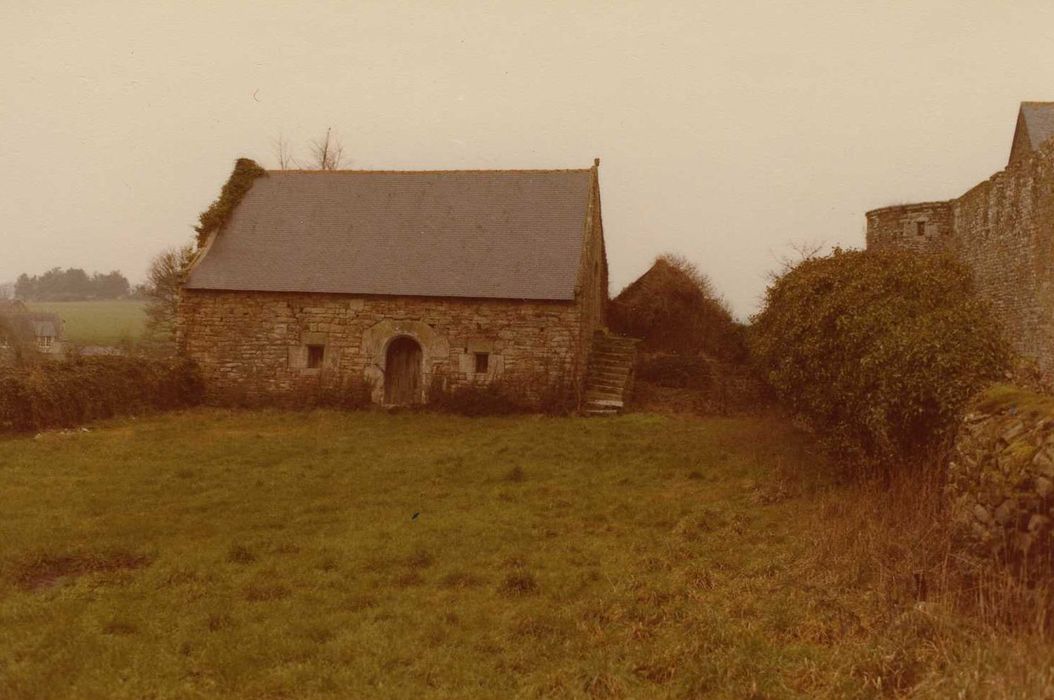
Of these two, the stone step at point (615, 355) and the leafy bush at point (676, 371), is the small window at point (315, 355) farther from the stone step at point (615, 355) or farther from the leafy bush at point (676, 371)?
the leafy bush at point (676, 371)

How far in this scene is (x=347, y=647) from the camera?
19.8 ft

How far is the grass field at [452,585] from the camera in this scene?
5.30m

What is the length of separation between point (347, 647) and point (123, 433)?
39.3 feet

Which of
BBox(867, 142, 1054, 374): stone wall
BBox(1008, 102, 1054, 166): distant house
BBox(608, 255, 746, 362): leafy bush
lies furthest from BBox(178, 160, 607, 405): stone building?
BBox(1008, 102, 1054, 166): distant house

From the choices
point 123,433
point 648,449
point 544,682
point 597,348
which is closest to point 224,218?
point 123,433

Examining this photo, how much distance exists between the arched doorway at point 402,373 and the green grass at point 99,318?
32.0 metres

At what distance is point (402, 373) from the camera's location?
2005 cm

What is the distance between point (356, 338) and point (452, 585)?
43.8ft

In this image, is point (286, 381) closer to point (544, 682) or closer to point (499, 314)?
point (499, 314)

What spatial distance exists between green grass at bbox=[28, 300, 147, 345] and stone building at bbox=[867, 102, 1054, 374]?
44112mm

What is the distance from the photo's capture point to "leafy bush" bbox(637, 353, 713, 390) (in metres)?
22.8

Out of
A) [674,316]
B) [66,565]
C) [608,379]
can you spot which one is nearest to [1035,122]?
[674,316]

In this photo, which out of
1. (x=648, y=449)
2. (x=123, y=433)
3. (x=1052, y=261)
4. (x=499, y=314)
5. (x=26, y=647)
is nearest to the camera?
(x=26, y=647)

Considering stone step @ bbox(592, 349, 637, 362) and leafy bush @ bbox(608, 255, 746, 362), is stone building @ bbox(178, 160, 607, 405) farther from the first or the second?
leafy bush @ bbox(608, 255, 746, 362)
